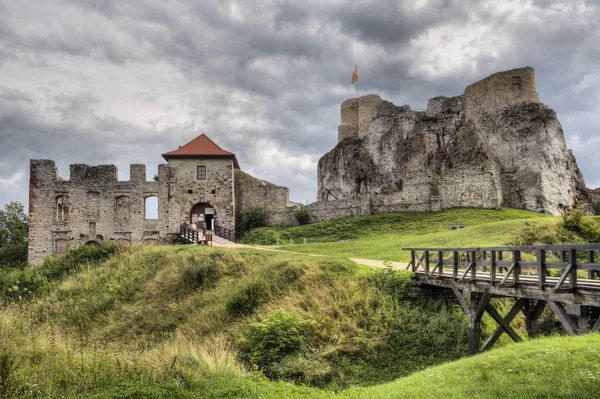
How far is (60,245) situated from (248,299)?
24516mm

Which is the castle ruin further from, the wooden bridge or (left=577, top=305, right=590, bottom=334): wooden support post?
(left=577, top=305, right=590, bottom=334): wooden support post

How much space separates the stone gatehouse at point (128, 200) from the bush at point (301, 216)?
503 centimetres

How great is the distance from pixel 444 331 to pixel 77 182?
1181 inches

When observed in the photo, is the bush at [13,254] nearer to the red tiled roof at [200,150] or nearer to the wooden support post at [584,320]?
the red tiled roof at [200,150]

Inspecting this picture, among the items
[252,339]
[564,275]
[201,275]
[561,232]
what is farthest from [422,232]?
[564,275]

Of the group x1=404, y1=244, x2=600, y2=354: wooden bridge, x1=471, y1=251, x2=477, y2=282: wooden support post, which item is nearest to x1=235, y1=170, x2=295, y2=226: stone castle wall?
x1=404, y1=244, x2=600, y2=354: wooden bridge

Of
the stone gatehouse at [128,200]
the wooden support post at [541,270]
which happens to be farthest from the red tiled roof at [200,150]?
the wooden support post at [541,270]

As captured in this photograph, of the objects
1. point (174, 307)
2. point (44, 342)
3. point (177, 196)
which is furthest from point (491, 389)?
point (177, 196)

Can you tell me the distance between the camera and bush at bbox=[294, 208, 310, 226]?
3641cm

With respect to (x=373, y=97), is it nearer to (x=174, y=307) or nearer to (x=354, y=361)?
(x=174, y=307)

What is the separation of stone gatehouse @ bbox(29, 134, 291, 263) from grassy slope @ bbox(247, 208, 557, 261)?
465cm

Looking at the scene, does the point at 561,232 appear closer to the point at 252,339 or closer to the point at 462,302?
the point at 462,302

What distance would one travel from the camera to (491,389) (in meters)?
6.92

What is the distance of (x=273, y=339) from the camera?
11617 millimetres
